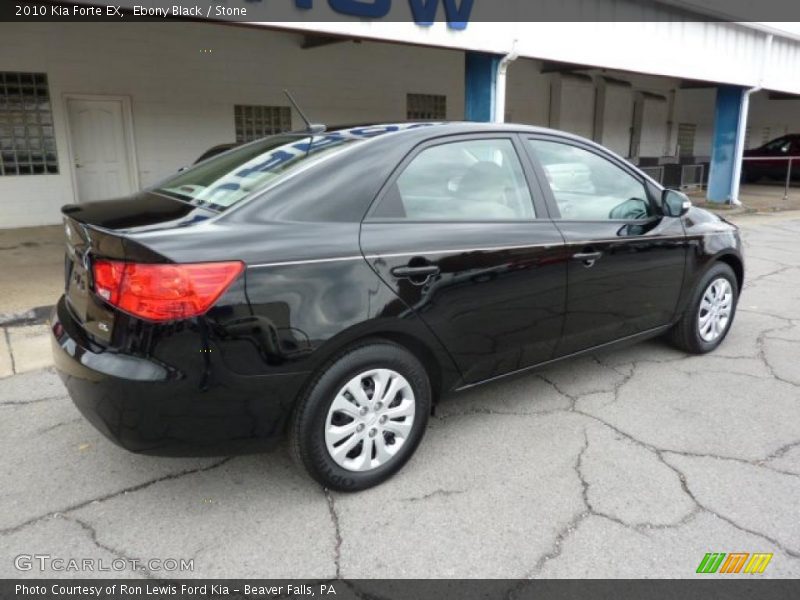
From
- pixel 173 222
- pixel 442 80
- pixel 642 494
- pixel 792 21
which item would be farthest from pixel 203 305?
pixel 792 21

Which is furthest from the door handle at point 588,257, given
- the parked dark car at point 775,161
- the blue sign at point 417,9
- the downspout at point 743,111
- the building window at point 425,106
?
the parked dark car at point 775,161

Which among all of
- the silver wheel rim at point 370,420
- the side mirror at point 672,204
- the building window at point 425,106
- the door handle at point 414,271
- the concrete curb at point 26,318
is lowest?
the concrete curb at point 26,318

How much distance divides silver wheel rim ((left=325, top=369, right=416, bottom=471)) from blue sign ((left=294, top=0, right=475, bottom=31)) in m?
4.73

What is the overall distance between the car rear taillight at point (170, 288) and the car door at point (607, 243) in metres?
1.86

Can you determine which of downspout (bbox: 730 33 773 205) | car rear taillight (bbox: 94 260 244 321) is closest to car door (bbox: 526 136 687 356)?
car rear taillight (bbox: 94 260 244 321)

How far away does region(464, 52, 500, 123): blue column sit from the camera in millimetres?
8445

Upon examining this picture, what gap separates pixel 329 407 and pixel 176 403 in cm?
61

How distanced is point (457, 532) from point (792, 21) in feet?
53.2

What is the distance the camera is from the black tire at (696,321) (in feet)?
13.9

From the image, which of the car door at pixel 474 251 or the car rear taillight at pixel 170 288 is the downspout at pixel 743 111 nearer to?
the car door at pixel 474 251

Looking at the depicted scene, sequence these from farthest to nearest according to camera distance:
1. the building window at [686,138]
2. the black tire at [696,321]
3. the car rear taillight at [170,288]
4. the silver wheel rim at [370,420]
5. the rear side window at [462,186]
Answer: the building window at [686,138]
the black tire at [696,321]
the rear side window at [462,186]
the silver wheel rim at [370,420]
the car rear taillight at [170,288]

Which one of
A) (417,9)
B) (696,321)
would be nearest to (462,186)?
(696,321)

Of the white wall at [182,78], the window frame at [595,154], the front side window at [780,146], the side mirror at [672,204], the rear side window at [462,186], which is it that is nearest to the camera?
the rear side window at [462,186]
